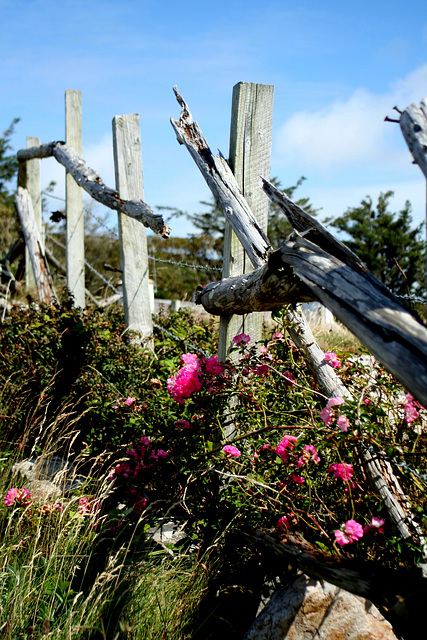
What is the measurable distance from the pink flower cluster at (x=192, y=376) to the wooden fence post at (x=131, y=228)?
2.06m

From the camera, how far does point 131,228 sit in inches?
204

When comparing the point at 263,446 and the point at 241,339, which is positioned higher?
the point at 241,339

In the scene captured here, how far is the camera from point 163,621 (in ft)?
7.97

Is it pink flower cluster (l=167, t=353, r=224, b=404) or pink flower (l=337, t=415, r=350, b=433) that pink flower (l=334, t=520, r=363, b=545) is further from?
pink flower cluster (l=167, t=353, r=224, b=404)

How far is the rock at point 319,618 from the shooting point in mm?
2307

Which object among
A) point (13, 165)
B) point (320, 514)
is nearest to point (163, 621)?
point (320, 514)

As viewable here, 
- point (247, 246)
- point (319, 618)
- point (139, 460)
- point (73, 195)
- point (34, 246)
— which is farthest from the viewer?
point (34, 246)

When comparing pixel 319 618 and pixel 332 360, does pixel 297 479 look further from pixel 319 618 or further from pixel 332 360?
pixel 332 360

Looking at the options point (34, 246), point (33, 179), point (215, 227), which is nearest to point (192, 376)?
point (34, 246)

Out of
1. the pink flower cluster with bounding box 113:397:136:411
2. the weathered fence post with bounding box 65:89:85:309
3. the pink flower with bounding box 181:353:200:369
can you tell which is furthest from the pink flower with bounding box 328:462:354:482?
the weathered fence post with bounding box 65:89:85:309

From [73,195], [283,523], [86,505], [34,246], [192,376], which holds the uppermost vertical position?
[73,195]

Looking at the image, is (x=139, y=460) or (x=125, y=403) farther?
(x=125, y=403)

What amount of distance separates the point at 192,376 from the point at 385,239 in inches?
656

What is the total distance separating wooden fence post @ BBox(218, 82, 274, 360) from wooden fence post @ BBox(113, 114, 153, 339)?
Answer: 1828 mm
